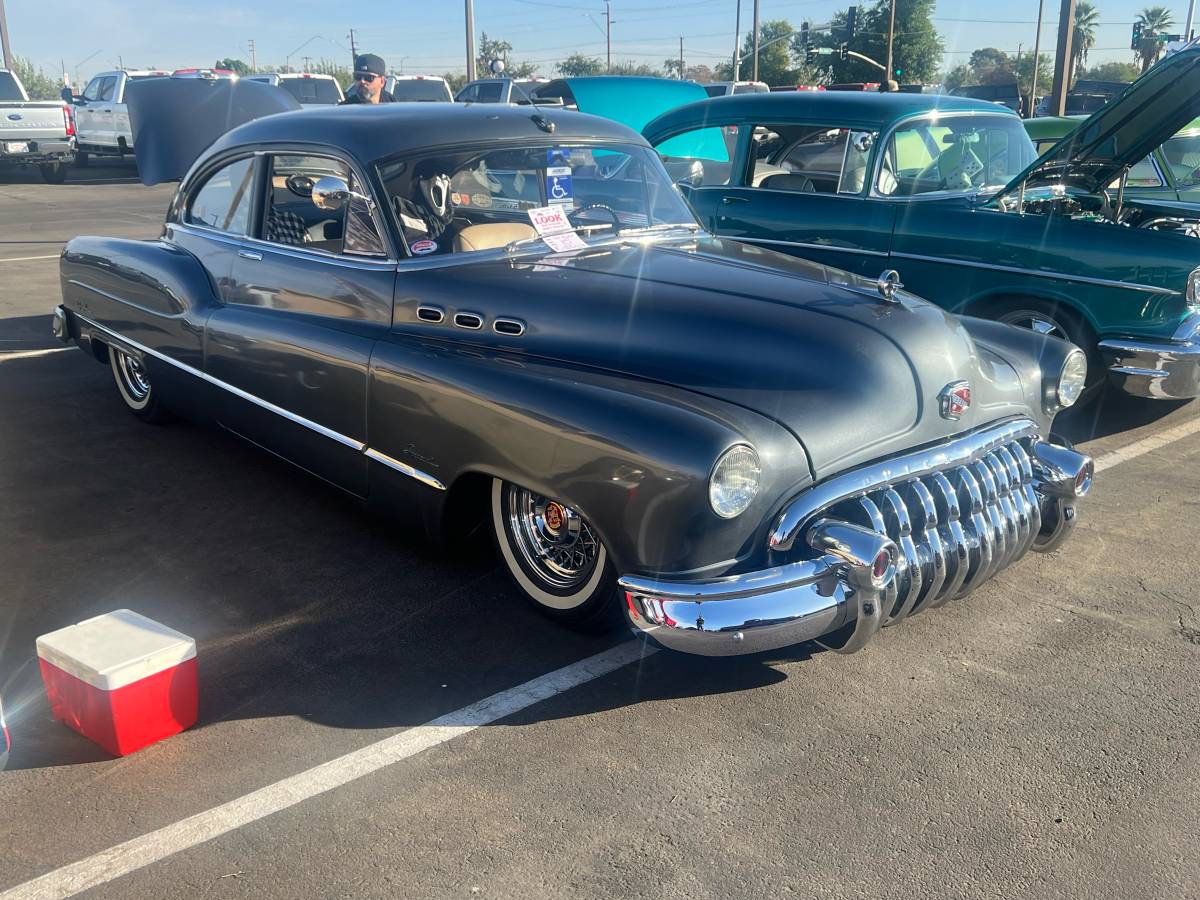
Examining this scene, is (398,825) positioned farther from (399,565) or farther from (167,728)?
(399,565)

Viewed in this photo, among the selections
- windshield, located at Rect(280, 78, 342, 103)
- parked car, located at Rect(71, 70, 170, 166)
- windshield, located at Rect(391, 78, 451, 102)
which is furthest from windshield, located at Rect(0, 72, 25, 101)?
windshield, located at Rect(391, 78, 451, 102)

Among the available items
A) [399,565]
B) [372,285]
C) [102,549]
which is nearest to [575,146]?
[372,285]

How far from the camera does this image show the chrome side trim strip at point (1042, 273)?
5.68 metres

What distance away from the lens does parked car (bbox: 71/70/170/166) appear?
2145cm

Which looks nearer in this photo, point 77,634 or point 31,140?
point 77,634

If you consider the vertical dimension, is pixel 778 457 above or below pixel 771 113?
below

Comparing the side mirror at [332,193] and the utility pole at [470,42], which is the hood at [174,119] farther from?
the utility pole at [470,42]

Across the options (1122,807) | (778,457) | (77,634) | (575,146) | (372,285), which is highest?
(575,146)

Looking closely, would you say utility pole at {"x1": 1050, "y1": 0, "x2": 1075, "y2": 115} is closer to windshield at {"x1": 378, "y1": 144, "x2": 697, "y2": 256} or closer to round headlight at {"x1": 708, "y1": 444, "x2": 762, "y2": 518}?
windshield at {"x1": 378, "y1": 144, "x2": 697, "y2": 256}

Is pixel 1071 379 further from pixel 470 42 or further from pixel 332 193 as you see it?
pixel 470 42

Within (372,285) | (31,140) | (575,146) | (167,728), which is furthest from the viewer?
(31,140)

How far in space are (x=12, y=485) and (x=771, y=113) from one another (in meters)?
4.87

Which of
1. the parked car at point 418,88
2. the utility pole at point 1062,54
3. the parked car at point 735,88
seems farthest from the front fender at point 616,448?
the parked car at point 418,88

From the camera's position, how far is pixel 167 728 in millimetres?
3127
